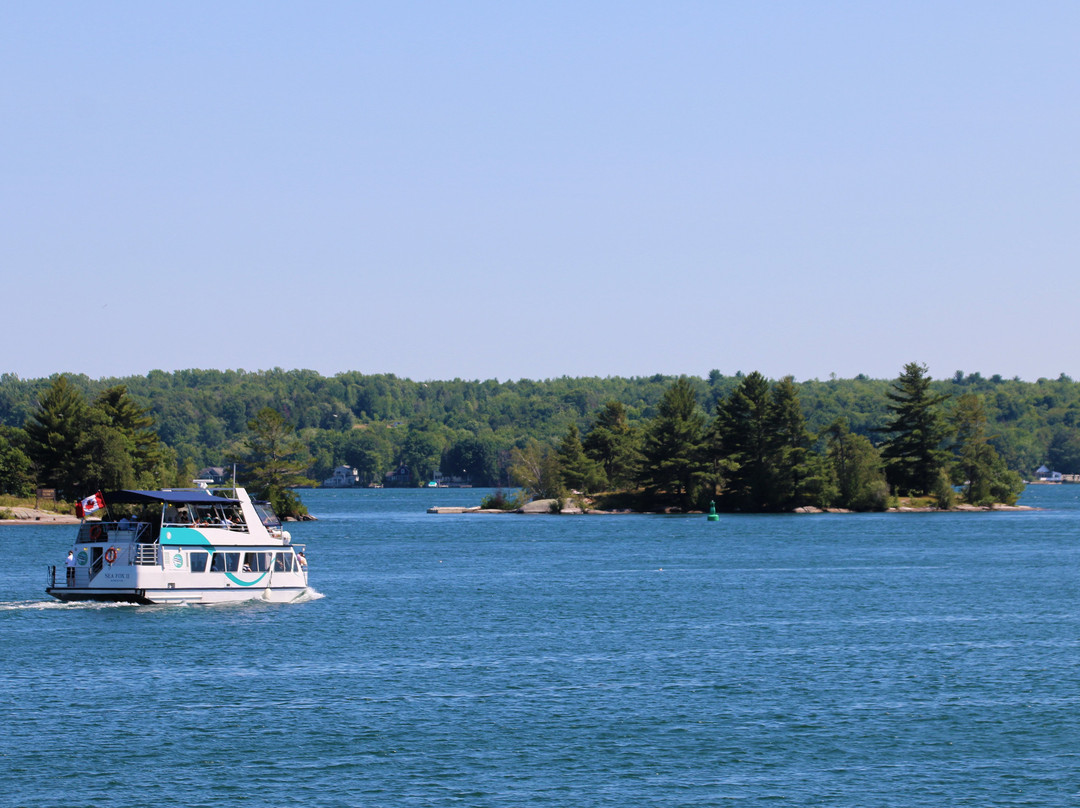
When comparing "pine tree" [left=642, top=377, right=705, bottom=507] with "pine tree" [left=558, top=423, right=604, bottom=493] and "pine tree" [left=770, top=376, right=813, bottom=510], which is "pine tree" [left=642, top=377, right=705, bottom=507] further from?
"pine tree" [left=770, top=376, right=813, bottom=510]

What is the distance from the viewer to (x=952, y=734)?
3881cm

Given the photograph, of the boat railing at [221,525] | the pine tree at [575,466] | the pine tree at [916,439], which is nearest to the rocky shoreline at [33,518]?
the pine tree at [575,466]

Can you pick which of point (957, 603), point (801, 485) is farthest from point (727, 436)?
point (957, 603)

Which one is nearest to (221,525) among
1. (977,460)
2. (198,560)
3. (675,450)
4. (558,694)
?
(198,560)

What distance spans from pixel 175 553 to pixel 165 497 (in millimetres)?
2940

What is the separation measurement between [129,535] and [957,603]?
44.6 m

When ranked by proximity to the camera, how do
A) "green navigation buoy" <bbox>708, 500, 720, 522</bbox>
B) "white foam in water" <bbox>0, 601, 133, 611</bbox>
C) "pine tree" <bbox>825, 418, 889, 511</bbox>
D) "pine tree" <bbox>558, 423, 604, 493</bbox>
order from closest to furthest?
"white foam in water" <bbox>0, 601, 133, 611</bbox> < "green navigation buoy" <bbox>708, 500, 720, 522</bbox> < "pine tree" <bbox>825, 418, 889, 511</bbox> < "pine tree" <bbox>558, 423, 604, 493</bbox>

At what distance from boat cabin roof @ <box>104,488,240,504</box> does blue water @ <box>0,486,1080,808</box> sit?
5.54 metres

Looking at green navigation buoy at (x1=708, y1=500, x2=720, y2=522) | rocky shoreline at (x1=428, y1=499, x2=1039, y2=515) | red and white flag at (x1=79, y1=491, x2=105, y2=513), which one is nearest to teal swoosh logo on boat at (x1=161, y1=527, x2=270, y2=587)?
red and white flag at (x1=79, y1=491, x2=105, y2=513)

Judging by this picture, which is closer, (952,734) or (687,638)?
(952,734)

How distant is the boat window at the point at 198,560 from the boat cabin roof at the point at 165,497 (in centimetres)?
266

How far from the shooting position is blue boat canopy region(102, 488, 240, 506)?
6600 centimetres

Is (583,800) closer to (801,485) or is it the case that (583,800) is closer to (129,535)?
(129,535)

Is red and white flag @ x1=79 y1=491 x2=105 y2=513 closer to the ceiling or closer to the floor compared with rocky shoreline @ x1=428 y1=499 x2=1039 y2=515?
closer to the ceiling
